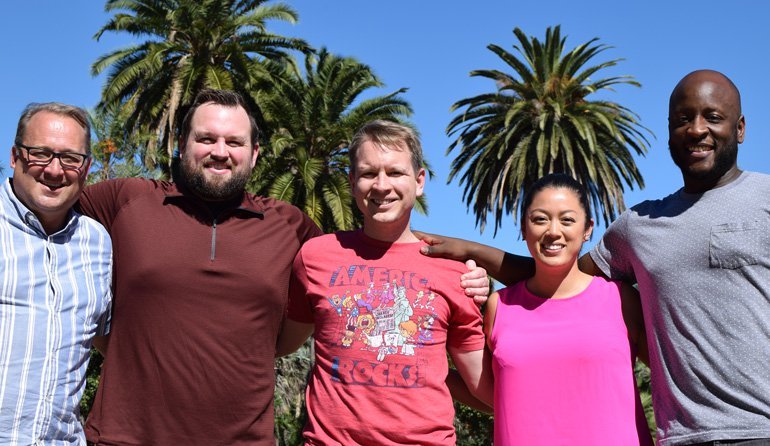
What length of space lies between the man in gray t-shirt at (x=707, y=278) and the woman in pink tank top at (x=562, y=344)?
17 cm

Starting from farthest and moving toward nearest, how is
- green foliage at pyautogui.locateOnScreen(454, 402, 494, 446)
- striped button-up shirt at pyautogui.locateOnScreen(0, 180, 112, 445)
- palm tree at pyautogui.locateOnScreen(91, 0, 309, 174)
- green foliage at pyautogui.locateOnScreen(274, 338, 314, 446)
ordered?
1. palm tree at pyautogui.locateOnScreen(91, 0, 309, 174)
2. green foliage at pyautogui.locateOnScreen(454, 402, 494, 446)
3. green foliage at pyautogui.locateOnScreen(274, 338, 314, 446)
4. striped button-up shirt at pyautogui.locateOnScreen(0, 180, 112, 445)

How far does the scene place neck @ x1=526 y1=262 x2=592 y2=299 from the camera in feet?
13.3

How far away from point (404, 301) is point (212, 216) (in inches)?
47.9

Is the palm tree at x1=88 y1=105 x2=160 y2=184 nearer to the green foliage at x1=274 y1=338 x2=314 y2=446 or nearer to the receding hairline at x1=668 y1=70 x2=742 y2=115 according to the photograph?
the green foliage at x1=274 y1=338 x2=314 y2=446

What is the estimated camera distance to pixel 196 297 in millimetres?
3979

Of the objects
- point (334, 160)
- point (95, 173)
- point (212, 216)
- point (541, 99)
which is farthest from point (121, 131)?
point (212, 216)

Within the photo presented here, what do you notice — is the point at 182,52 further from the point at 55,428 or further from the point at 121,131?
the point at 55,428

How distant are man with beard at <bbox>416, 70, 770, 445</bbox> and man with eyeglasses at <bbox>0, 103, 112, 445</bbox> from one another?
278 centimetres

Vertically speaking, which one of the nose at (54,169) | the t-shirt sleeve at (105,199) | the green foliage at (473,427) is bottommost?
the green foliage at (473,427)

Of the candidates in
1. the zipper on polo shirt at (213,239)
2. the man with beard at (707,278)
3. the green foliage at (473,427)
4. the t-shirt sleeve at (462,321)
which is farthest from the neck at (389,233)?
the green foliage at (473,427)

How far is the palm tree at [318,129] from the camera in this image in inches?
994

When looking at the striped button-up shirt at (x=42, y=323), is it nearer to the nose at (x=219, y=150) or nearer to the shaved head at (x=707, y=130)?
the nose at (x=219, y=150)

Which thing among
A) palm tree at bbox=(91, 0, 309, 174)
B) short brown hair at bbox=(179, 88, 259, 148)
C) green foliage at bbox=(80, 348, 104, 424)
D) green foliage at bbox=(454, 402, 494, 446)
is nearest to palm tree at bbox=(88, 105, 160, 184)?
palm tree at bbox=(91, 0, 309, 174)

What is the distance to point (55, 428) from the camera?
3564 mm
